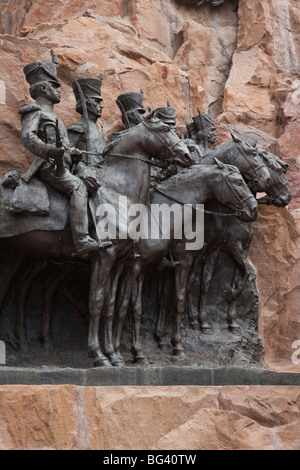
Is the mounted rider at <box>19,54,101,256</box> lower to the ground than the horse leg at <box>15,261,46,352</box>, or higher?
higher

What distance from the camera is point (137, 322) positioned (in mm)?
10578

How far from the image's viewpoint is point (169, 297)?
11281 mm

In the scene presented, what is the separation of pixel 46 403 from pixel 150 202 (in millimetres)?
3151

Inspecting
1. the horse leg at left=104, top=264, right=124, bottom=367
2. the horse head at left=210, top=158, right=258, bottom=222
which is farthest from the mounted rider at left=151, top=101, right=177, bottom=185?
the horse leg at left=104, top=264, right=124, bottom=367

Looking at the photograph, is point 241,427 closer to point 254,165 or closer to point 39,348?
point 39,348

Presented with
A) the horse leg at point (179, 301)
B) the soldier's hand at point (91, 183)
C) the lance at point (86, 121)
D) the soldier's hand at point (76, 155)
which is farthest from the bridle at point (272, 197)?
the soldier's hand at point (91, 183)

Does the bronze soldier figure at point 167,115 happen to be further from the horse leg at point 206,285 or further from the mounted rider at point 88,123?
the horse leg at point 206,285

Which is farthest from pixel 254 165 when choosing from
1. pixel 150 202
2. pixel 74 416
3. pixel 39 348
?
pixel 74 416

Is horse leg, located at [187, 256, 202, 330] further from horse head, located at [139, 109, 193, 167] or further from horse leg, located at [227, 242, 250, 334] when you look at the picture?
horse head, located at [139, 109, 193, 167]

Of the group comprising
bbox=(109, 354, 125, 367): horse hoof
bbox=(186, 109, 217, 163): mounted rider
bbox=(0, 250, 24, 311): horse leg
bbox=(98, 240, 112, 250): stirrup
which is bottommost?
bbox=(109, 354, 125, 367): horse hoof

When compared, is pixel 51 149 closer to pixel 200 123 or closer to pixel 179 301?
pixel 179 301

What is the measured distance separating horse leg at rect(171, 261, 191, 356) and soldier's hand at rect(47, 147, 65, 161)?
219cm

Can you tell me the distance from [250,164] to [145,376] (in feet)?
10.8

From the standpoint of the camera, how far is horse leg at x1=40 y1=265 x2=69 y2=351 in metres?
10.7
